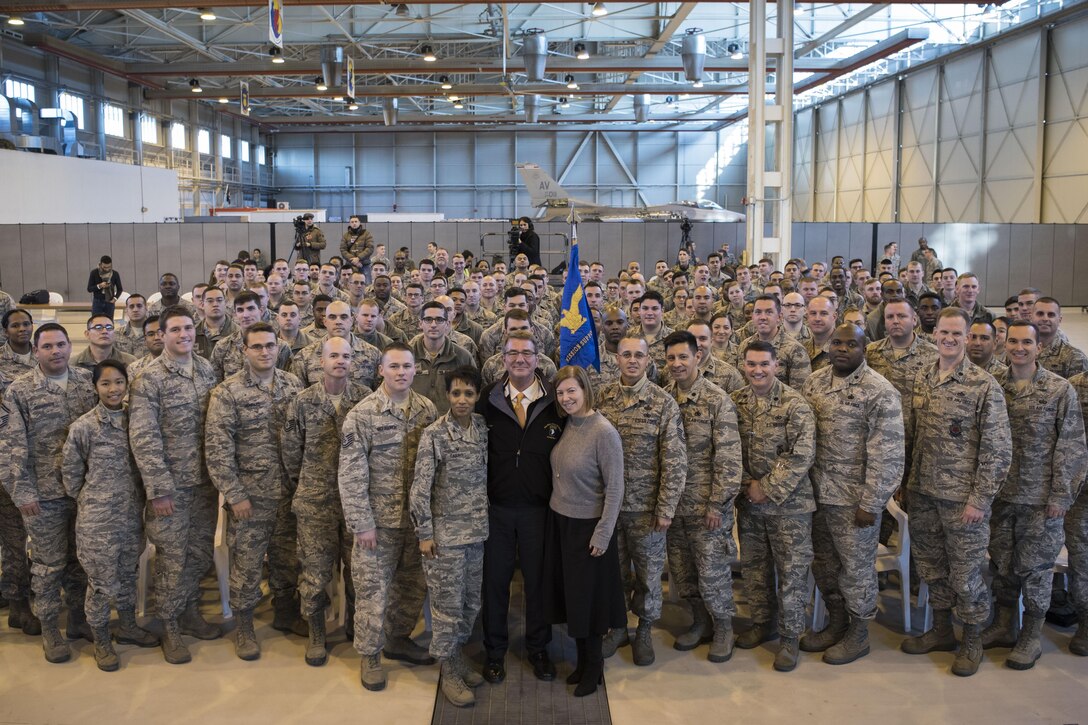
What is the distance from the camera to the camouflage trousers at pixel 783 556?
494 centimetres

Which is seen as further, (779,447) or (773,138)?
(773,138)

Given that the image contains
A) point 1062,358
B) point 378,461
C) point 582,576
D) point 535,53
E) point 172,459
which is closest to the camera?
point 582,576

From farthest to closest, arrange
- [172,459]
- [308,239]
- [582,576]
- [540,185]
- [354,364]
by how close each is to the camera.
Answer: [540,185] → [308,239] → [354,364] → [172,459] → [582,576]

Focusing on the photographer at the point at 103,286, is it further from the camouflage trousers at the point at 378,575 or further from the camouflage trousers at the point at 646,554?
the camouflage trousers at the point at 646,554

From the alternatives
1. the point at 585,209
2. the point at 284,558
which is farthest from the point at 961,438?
the point at 585,209

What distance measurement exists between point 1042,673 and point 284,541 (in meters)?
4.30

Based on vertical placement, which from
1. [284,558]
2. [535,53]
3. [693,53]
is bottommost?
[284,558]

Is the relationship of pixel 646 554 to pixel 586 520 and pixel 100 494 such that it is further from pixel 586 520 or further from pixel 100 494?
pixel 100 494

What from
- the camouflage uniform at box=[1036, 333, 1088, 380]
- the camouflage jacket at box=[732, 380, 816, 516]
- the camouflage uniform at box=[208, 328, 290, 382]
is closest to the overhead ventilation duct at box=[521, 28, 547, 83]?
the camouflage uniform at box=[208, 328, 290, 382]

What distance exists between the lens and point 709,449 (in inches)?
197

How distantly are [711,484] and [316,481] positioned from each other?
2.19 metres

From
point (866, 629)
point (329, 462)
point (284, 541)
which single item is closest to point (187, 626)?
point (284, 541)

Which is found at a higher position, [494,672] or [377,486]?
[377,486]

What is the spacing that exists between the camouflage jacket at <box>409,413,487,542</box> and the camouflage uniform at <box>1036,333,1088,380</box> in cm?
390
